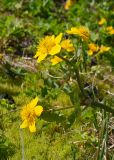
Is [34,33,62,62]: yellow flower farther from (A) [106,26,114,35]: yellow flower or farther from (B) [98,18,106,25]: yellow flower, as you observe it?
(B) [98,18,106,25]: yellow flower

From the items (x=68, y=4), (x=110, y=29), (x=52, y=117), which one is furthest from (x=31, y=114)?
(x=68, y=4)

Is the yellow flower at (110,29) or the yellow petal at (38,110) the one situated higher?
the yellow flower at (110,29)

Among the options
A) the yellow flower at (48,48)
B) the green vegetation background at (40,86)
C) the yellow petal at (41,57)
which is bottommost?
the green vegetation background at (40,86)

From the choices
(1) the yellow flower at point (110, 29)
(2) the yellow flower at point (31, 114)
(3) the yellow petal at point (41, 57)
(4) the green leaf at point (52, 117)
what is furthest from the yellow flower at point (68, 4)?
(4) the green leaf at point (52, 117)

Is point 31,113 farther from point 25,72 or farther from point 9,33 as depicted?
point 9,33

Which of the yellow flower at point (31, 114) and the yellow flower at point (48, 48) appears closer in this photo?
the yellow flower at point (48, 48)

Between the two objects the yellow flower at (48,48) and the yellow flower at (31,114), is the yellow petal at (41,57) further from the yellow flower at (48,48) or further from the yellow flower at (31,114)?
the yellow flower at (31,114)

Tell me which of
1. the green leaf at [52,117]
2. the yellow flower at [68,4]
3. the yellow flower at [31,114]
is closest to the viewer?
the green leaf at [52,117]

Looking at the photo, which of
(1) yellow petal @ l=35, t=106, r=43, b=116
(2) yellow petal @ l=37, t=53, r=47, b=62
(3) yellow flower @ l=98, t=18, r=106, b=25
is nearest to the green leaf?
(1) yellow petal @ l=35, t=106, r=43, b=116

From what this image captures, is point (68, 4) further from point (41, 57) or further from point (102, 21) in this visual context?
point (41, 57)

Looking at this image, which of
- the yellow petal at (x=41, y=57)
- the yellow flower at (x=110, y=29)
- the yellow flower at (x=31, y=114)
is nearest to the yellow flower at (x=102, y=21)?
the yellow flower at (x=110, y=29)

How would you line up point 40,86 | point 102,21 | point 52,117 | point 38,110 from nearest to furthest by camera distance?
point 52,117 → point 38,110 → point 40,86 → point 102,21

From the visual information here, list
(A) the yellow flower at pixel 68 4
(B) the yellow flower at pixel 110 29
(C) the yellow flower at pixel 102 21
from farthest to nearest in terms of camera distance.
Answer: (A) the yellow flower at pixel 68 4 < (C) the yellow flower at pixel 102 21 < (B) the yellow flower at pixel 110 29
